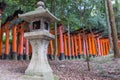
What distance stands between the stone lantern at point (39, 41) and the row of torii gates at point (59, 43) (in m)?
3.54

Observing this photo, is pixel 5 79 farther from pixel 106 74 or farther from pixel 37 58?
pixel 106 74

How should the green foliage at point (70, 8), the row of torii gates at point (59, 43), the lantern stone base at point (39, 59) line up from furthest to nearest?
the row of torii gates at point (59, 43) → the green foliage at point (70, 8) → the lantern stone base at point (39, 59)

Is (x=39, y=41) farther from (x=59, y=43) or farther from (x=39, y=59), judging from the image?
(x=59, y=43)

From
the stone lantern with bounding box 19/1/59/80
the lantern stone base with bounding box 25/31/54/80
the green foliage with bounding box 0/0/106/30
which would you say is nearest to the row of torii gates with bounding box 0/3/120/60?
the green foliage with bounding box 0/0/106/30

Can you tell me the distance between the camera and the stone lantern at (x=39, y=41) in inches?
256

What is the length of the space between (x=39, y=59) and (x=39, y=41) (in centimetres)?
63

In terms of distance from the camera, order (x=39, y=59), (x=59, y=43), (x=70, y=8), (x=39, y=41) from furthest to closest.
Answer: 1. (x=59, y=43)
2. (x=70, y=8)
3. (x=39, y=41)
4. (x=39, y=59)

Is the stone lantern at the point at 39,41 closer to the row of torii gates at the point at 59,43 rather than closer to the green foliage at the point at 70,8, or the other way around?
the row of torii gates at the point at 59,43

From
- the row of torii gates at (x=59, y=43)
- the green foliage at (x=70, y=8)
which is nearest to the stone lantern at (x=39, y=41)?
the row of torii gates at (x=59, y=43)

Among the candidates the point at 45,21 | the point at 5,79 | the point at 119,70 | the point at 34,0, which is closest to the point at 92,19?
the point at 34,0

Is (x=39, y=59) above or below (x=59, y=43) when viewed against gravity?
below

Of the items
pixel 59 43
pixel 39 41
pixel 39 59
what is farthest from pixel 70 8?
pixel 39 59

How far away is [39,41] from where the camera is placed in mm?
6773

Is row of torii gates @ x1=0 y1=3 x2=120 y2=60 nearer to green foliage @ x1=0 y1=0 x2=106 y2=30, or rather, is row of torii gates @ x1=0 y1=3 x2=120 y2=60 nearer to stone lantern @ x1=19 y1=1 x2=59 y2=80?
green foliage @ x1=0 y1=0 x2=106 y2=30
